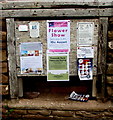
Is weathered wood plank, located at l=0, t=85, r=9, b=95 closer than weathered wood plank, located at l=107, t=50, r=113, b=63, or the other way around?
weathered wood plank, located at l=107, t=50, r=113, b=63

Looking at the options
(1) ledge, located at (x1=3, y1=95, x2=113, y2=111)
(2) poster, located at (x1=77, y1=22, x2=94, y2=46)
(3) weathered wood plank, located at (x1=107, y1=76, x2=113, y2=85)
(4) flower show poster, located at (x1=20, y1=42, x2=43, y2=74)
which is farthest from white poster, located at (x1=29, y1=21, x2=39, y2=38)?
(3) weathered wood plank, located at (x1=107, y1=76, x2=113, y2=85)

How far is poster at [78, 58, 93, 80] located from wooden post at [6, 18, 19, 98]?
1.17 meters

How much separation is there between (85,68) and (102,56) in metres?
0.36

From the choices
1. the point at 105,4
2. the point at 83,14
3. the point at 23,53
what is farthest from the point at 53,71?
the point at 105,4

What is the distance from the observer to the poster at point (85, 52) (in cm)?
301

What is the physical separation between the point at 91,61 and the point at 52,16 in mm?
1044

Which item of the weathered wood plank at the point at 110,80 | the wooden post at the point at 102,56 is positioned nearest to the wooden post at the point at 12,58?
the wooden post at the point at 102,56

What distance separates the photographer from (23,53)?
3.06 meters

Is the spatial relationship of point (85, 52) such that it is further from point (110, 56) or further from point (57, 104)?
point (57, 104)

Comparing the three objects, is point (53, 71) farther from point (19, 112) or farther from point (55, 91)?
point (19, 112)

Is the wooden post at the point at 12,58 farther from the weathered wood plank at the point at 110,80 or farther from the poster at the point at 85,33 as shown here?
the weathered wood plank at the point at 110,80

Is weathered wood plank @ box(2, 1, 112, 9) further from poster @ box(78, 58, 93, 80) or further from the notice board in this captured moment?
poster @ box(78, 58, 93, 80)

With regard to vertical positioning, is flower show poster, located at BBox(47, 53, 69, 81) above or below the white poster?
below

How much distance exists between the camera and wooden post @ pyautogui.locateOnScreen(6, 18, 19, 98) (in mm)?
2990
